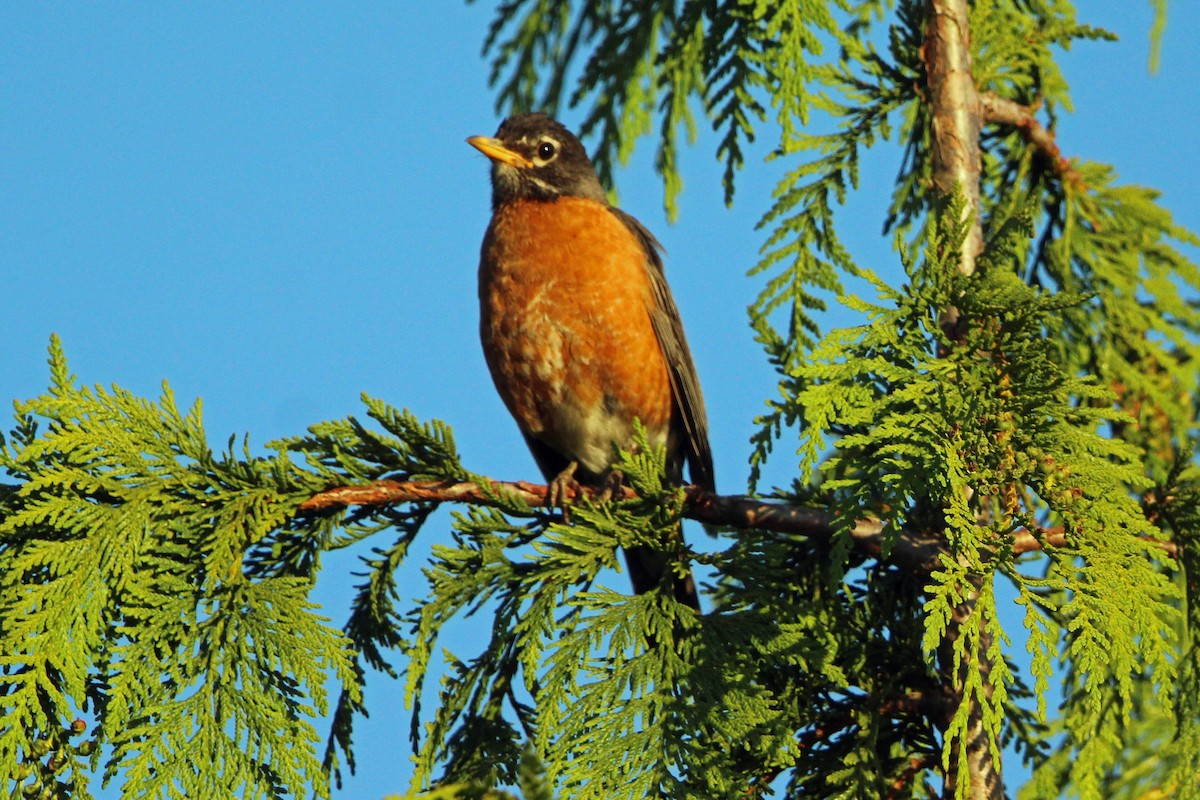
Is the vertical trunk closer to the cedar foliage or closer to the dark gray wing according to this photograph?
the cedar foliage

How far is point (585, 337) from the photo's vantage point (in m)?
4.45

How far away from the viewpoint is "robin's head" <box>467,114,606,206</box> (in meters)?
5.07

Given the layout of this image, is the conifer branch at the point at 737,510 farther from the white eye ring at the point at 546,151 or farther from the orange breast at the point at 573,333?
the white eye ring at the point at 546,151

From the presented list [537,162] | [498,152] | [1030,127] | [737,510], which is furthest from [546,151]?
[737,510]

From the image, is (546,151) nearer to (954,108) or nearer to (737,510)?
(954,108)

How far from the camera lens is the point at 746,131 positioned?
3.94 meters

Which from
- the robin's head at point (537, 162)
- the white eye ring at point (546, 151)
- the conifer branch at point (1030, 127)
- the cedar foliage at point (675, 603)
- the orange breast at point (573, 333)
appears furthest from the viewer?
the white eye ring at point (546, 151)

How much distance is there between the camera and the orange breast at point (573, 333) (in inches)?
176

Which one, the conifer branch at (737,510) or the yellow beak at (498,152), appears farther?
the yellow beak at (498,152)

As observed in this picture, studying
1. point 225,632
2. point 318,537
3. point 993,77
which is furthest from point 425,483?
point 993,77

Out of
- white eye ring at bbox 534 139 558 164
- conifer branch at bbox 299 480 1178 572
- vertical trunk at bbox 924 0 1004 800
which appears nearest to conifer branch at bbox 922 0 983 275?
vertical trunk at bbox 924 0 1004 800

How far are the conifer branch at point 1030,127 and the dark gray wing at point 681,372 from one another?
4.74 feet

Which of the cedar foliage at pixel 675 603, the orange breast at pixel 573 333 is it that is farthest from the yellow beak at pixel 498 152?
the cedar foliage at pixel 675 603

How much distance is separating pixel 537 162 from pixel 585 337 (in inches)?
42.5
